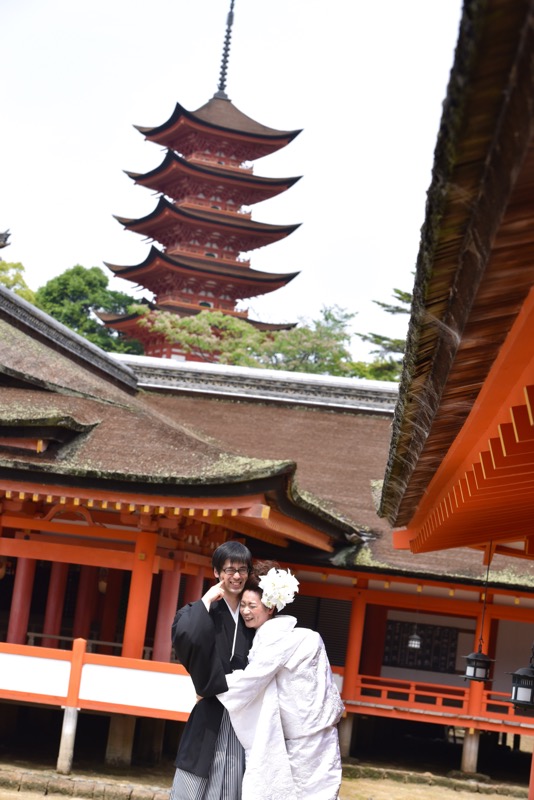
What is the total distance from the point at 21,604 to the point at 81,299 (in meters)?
38.9

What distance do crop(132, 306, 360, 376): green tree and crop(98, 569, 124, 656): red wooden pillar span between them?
20247mm

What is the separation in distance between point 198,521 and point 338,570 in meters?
2.86

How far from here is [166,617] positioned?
11695mm

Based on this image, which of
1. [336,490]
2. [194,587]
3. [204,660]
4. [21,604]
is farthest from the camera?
[336,490]

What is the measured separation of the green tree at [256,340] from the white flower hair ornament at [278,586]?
2947 cm

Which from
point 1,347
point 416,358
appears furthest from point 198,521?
point 416,358

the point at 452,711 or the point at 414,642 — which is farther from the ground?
the point at 414,642

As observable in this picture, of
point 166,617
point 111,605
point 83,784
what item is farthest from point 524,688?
point 111,605

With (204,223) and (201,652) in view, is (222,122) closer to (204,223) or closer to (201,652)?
(204,223)

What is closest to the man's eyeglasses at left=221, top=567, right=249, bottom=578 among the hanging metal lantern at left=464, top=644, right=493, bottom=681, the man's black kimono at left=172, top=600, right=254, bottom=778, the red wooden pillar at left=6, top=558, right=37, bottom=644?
the man's black kimono at left=172, top=600, right=254, bottom=778

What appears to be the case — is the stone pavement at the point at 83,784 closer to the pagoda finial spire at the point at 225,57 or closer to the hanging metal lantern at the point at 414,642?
the hanging metal lantern at the point at 414,642

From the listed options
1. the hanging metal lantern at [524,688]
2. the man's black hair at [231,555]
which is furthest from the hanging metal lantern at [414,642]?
the man's black hair at [231,555]

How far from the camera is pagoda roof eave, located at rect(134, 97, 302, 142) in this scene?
37.7 meters

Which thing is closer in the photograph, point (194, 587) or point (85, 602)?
point (194, 587)
